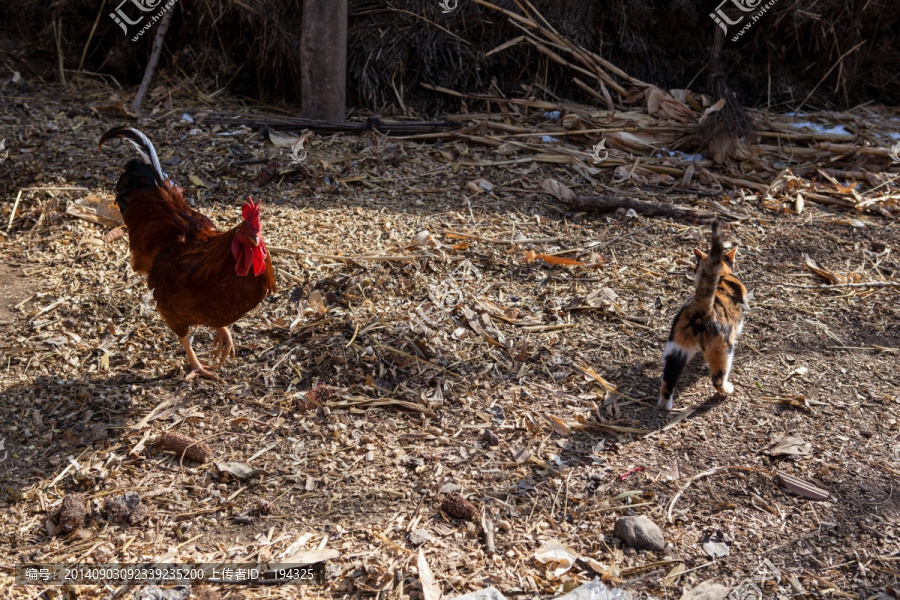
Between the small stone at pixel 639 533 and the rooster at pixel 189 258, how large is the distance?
2036 mm

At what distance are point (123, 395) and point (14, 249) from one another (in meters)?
1.91

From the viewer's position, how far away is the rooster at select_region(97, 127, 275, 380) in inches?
130

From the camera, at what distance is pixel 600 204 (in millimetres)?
5480

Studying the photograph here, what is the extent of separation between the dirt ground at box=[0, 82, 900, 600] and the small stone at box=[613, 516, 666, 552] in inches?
1.5

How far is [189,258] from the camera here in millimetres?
3482

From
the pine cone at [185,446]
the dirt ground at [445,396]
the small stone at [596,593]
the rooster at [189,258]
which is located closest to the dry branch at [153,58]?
the dirt ground at [445,396]

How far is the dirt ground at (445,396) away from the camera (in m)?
2.82

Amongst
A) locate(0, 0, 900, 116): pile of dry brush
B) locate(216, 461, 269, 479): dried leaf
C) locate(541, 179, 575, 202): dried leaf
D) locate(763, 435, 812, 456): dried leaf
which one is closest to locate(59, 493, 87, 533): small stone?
locate(216, 461, 269, 479): dried leaf

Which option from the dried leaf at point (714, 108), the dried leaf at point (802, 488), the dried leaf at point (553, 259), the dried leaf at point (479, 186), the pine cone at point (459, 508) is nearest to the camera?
the pine cone at point (459, 508)

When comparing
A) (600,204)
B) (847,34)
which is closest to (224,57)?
(600,204)

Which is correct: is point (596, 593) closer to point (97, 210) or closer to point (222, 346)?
point (222, 346)

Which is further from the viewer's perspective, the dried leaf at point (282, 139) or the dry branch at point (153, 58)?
the dry branch at point (153, 58)

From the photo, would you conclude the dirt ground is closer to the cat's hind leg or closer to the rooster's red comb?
the cat's hind leg

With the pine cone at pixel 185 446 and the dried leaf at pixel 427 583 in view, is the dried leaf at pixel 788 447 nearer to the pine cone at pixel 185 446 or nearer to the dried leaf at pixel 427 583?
the dried leaf at pixel 427 583
